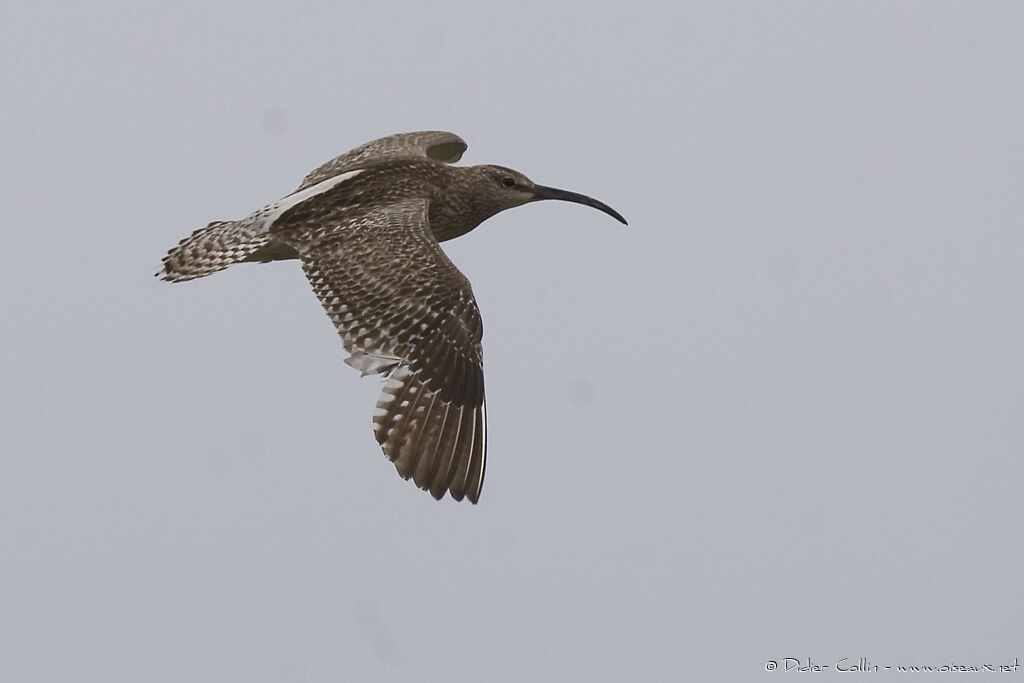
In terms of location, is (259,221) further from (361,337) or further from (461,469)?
(461,469)

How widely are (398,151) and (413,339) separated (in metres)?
4.18

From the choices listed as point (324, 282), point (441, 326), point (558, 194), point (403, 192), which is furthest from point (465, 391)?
point (558, 194)

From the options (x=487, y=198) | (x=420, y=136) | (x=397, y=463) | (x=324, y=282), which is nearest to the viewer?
(x=397, y=463)

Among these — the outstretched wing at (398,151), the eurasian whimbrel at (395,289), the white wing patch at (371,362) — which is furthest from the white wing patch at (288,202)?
the white wing patch at (371,362)

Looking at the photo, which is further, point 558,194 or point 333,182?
point 558,194

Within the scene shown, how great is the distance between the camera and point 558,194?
1664 cm

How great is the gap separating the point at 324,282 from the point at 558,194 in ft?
13.0

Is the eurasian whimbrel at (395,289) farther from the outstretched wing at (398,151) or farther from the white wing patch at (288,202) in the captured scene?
the outstretched wing at (398,151)

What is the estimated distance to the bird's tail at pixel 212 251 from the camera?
14.0 meters

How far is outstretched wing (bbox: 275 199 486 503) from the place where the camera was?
12.6 metres

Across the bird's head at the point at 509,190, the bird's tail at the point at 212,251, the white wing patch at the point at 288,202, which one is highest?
the bird's head at the point at 509,190

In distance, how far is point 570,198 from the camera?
16766 millimetres

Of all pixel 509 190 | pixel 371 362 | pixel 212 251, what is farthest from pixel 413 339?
pixel 509 190

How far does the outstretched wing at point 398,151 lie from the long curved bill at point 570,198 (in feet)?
4.05
